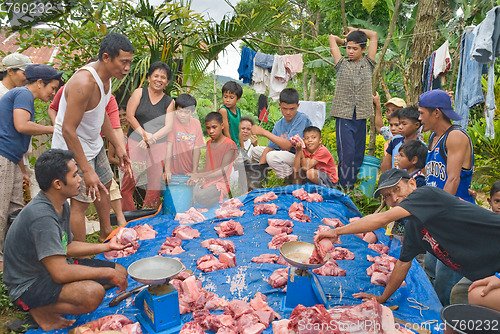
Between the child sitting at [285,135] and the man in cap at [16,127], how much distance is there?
2.91 metres

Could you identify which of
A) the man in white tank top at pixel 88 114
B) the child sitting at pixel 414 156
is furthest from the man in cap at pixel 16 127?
the child sitting at pixel 414 156

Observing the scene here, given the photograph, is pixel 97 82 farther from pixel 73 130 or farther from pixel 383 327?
pixel 383 327

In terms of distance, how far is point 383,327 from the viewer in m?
2.34

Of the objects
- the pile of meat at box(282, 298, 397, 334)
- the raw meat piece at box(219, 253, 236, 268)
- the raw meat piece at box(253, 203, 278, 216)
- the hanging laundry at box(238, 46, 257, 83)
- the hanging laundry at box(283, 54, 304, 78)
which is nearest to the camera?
the pile of meat at box(282, 298, 397, 334)

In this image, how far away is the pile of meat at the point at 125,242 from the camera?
378 cm

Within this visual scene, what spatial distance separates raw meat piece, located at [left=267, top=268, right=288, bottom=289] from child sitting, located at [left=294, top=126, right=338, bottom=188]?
2.57 metres

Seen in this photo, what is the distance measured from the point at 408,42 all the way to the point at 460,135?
1200 centimetres

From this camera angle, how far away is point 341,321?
7.57 ft

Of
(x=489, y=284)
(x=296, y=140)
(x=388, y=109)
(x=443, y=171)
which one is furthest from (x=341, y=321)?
(x=388, y=109)

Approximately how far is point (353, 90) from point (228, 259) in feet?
12.0

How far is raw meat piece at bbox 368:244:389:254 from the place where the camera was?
395 centimetres

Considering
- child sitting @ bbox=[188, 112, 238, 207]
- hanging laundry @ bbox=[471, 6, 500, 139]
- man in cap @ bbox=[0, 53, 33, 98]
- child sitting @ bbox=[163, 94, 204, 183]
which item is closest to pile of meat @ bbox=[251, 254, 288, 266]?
child sitting @ bbox=[188, 112, 238, 207]

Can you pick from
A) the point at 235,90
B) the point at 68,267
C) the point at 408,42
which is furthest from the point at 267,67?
the point at 408,42

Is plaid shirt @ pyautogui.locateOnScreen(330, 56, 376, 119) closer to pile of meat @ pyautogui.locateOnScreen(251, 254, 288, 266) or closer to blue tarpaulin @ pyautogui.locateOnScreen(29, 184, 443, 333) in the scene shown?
blue tarpaulin @ pyautogui.locateOnScreen(29, 184, 443, 333)
